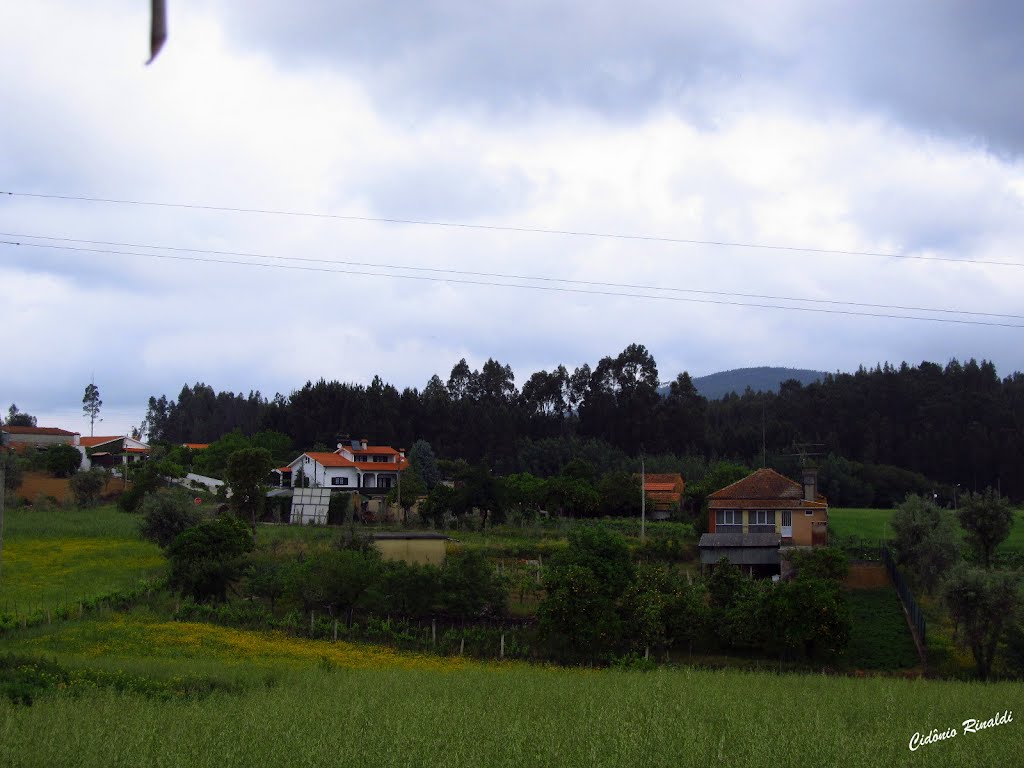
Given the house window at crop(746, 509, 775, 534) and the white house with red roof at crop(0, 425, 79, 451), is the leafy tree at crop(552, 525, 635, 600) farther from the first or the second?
the white house with red roof at crop(0, 425, 79, 451)

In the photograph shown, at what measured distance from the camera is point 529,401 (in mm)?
116000

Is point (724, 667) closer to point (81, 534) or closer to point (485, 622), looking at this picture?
point (485, 622)

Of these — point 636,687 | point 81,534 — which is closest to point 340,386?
point 81,534

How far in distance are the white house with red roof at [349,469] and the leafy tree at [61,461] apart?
62.6ft

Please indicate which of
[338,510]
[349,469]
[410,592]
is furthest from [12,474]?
[410,592]

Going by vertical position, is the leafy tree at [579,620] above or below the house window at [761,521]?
below

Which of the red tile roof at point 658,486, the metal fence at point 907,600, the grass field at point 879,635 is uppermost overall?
the red tile roof at point 658,486

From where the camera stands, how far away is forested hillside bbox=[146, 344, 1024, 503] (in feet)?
343

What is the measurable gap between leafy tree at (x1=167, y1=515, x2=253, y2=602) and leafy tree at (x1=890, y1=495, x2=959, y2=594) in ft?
104

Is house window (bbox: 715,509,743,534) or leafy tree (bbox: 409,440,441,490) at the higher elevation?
leafy tree (bbox: 409,440,441,490)

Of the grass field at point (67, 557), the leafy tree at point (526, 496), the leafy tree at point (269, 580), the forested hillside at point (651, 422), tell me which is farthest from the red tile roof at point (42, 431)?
the leafy tree at point (269, 580)

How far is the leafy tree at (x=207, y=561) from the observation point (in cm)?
3943

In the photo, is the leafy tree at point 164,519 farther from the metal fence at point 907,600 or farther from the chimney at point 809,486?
the metal fence at point 907,600

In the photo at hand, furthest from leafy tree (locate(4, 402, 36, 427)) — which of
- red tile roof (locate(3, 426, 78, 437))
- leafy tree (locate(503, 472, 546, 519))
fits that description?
leafy tree (locate(503, 472, 546, 519))
